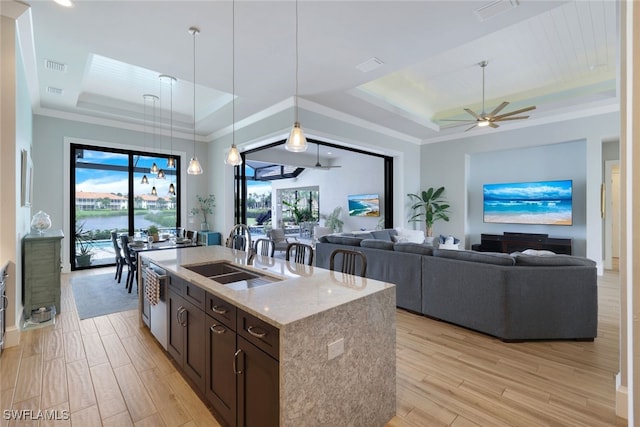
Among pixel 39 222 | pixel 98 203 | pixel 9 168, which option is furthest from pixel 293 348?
pixel 98 203

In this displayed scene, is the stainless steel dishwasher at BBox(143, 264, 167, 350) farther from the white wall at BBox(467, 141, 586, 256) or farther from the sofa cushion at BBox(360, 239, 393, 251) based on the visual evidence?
the white wall at BBox(467, 141, 586, 256)

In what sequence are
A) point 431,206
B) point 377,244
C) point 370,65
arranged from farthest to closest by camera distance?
1. point 431,206
2. point 377,244
3. point 370,65

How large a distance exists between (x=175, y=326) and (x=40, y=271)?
2.43m

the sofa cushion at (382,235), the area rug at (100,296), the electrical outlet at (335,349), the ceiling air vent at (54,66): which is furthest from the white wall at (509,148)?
the ceiling air vent at (54,66)

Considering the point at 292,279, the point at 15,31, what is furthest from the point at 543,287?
the point at 15,31

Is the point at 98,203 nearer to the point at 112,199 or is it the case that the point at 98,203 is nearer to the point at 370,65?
the point at 112,199

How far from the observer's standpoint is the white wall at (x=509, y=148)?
18.5ft

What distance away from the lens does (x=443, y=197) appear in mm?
7773

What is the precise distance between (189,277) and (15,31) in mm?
3153

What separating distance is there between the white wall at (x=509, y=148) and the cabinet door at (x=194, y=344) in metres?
7.01

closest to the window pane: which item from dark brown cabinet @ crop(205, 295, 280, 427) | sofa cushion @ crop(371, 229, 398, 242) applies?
sofa cushion @ crop(371, 229, 398, 242)

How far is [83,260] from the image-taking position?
6.51 m

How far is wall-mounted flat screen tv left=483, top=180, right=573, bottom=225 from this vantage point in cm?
663

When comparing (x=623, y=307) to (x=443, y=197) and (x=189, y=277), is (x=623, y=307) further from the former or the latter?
(x=443, y=197)
